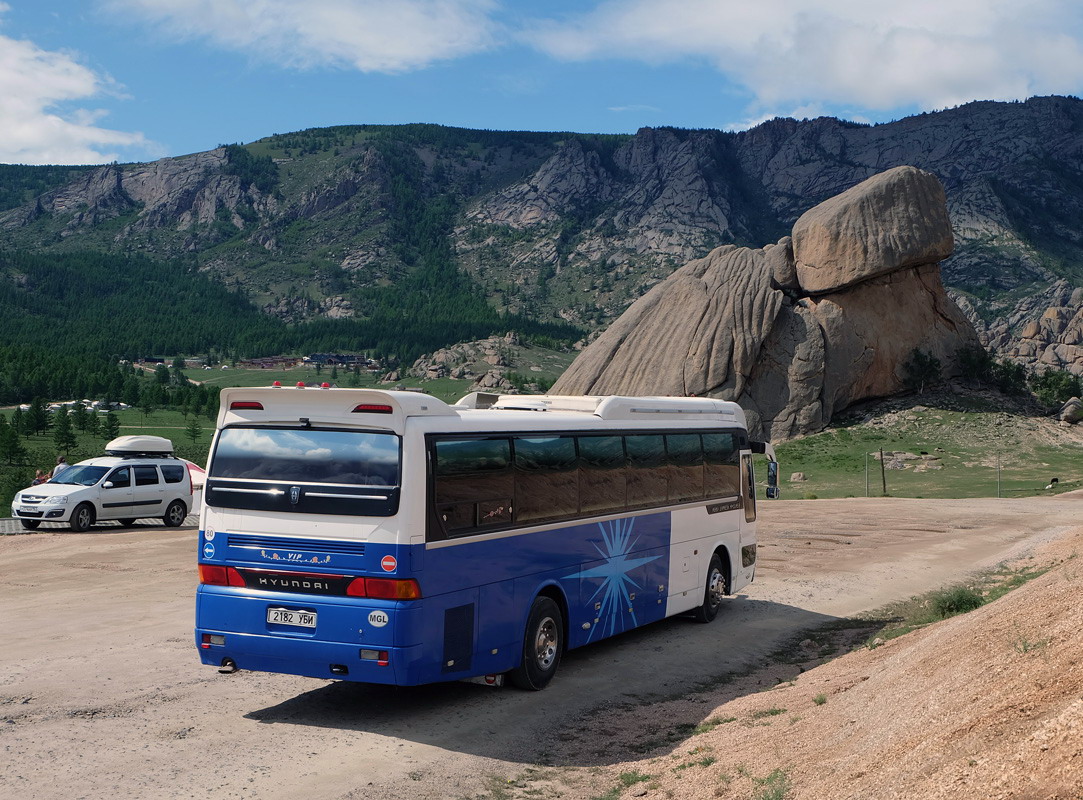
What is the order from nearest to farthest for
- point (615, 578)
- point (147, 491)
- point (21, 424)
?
point (615, 578) < point (147, 491) < point (21, 424)

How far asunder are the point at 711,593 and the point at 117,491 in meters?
19.2

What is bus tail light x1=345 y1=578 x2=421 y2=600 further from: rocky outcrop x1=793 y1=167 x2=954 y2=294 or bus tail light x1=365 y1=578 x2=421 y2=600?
rocky outcrop x1=793 y1=167 x2=954 y2=294

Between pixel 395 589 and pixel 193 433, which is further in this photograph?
pixel 193 433

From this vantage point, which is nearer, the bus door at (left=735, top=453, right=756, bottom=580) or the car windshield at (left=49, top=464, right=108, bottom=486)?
the bus door at (left=735, top=453, right=756, bottom=580)

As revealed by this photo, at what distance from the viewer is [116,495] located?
28.7 m

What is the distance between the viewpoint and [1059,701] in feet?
22.1

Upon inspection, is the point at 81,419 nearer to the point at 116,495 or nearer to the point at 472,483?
the point at 116,495

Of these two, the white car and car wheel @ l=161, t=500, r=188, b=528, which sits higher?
the white car

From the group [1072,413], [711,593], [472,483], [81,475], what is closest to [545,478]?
[472,483]

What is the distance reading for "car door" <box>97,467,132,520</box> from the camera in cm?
2845

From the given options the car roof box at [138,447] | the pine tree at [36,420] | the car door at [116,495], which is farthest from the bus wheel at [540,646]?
the pine tree at [36,420]

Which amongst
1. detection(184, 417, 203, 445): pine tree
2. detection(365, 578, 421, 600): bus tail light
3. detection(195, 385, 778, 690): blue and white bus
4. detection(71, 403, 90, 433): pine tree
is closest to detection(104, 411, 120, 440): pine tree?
detection(71, 403, 90, 433): pine tree

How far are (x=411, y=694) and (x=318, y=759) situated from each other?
2.63 meters

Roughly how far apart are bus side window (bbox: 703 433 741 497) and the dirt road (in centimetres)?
213
